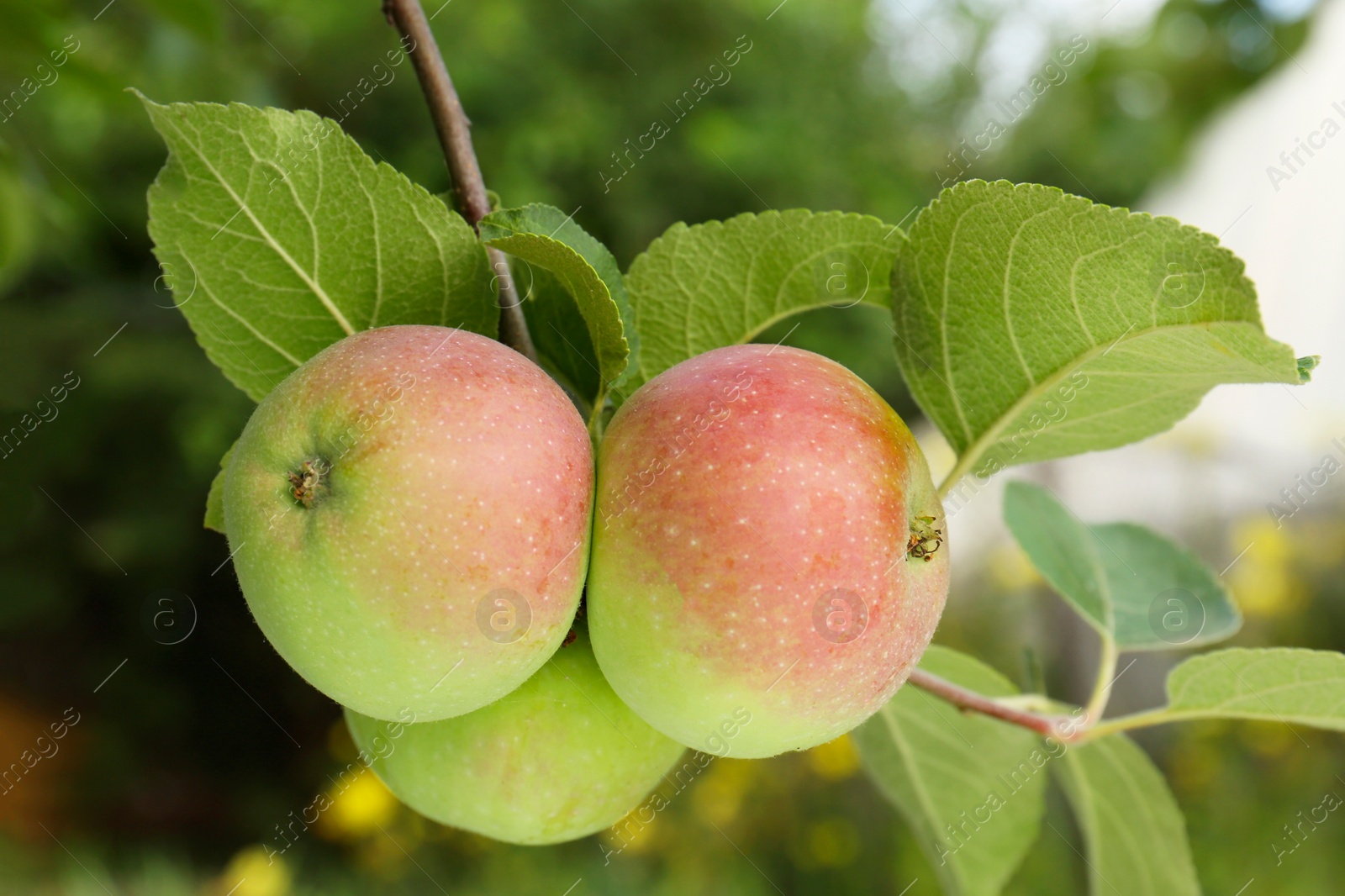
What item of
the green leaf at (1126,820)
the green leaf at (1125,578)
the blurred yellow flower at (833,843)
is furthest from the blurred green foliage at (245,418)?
the green leaf at (1126,820)

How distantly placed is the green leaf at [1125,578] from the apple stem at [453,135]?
0.58m

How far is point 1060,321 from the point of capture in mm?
585

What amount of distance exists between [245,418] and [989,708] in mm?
2562

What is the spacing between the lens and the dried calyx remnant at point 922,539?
0.57m

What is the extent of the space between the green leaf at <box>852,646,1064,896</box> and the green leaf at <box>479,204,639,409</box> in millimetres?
493

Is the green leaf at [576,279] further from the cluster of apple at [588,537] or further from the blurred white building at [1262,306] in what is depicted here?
the blurred white building at [1262,306]

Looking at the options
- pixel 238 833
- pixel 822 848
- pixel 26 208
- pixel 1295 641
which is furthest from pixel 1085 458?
pixel 26 208

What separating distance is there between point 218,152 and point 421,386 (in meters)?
0.21

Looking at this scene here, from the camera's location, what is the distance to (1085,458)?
490 centimetres

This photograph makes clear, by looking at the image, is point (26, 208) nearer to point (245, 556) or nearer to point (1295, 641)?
point (245, 556)

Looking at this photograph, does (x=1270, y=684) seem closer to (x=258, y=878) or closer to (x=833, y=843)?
(x=258, y=878)

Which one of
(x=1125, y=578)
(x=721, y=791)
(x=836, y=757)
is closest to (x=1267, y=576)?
(x=836, y=757)

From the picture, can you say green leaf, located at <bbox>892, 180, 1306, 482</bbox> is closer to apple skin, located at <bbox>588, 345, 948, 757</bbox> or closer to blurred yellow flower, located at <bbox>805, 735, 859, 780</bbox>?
apple skin, located at <bbox>588, 345, 948, 757</bbox>

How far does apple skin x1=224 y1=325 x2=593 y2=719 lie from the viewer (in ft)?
1.63
